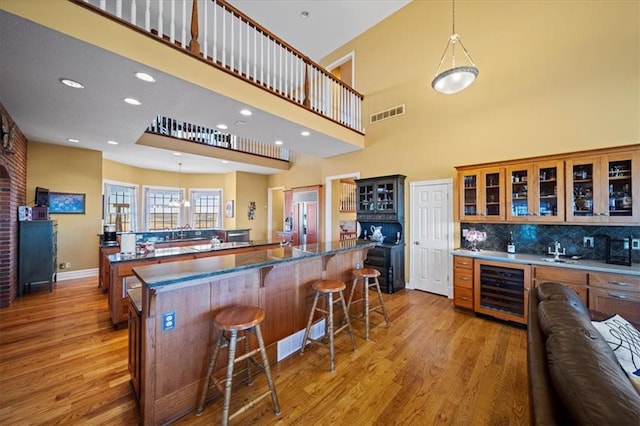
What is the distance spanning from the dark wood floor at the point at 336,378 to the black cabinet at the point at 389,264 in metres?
1.25

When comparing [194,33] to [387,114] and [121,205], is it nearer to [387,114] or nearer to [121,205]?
[387,114]

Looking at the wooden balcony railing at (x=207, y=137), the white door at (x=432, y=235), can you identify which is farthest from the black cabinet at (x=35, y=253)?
the white door at (x=432, y=235)

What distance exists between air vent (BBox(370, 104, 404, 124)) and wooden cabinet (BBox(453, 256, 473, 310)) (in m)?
3.13

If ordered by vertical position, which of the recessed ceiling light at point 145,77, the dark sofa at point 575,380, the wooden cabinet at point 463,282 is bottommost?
the wooden cabinet at point 463,282

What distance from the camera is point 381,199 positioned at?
196 inches

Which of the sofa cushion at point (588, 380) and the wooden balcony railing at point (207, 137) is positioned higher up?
the wooden balcony railing at point (207, 137)

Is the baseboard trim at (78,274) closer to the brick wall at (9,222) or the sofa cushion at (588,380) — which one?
the brick wall at (9,222)

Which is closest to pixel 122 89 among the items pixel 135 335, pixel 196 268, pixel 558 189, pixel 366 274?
pixel 196 268

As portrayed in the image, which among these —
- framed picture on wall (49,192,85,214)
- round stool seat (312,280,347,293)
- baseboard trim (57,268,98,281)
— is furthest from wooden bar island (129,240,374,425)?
framed picture on wall (49,192,85,214)

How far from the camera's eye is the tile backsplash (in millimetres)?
2992

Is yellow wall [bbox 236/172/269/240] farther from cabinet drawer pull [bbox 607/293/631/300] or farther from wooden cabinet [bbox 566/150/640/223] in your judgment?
cabinet drawer pull [bbox 607/293/631/300]

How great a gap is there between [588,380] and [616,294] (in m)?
2.81

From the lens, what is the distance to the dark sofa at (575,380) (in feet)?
2.33

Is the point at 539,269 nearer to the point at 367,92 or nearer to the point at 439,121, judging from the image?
the point at 439,121
